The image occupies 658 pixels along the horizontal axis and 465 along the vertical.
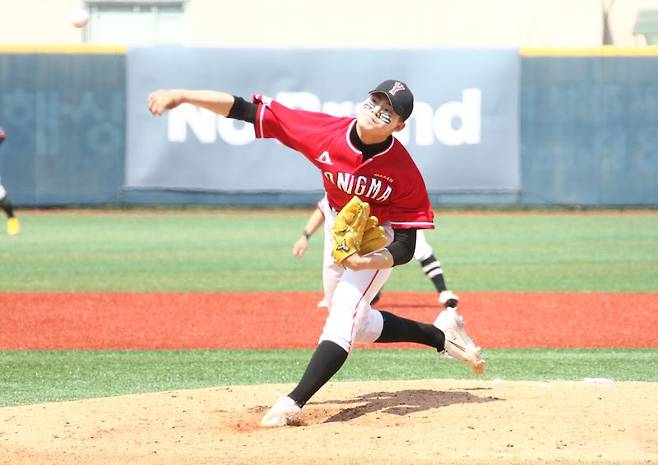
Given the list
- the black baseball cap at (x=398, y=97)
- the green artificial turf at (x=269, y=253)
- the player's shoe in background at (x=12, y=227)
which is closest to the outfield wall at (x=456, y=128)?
the green artificial turf at (x=269, y=253)

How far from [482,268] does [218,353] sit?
231 inches

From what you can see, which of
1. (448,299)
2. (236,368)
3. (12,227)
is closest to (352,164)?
(236,368)

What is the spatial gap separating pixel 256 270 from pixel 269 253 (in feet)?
5.23

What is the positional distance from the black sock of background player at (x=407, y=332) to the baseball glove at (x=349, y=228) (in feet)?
2.71

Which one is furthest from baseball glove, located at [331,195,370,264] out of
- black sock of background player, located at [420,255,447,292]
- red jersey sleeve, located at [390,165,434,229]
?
black sock of background player, located at [420,255,447,292]

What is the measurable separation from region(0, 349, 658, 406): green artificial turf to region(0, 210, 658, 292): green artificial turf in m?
3.58

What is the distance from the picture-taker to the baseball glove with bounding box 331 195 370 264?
19.6ft

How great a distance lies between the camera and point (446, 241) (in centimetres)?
1703

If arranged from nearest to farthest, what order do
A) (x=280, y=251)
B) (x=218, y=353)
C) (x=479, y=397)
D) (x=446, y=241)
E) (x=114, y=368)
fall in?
(x=479, y=397)
(x=114, y=368)
(x=218, y=353)
(x=280, y=251)
(x=446, y=241)

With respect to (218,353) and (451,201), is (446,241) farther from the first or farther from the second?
(218,353)

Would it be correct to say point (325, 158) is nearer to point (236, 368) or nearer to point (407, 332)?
point (407, 332)

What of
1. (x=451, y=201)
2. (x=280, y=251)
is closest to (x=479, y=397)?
(x=280, y=251)

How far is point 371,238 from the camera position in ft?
20.1

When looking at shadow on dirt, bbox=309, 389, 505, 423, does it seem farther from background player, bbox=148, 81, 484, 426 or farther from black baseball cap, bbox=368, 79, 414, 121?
black baseball cap, bbox=368, 79, 414, 121
